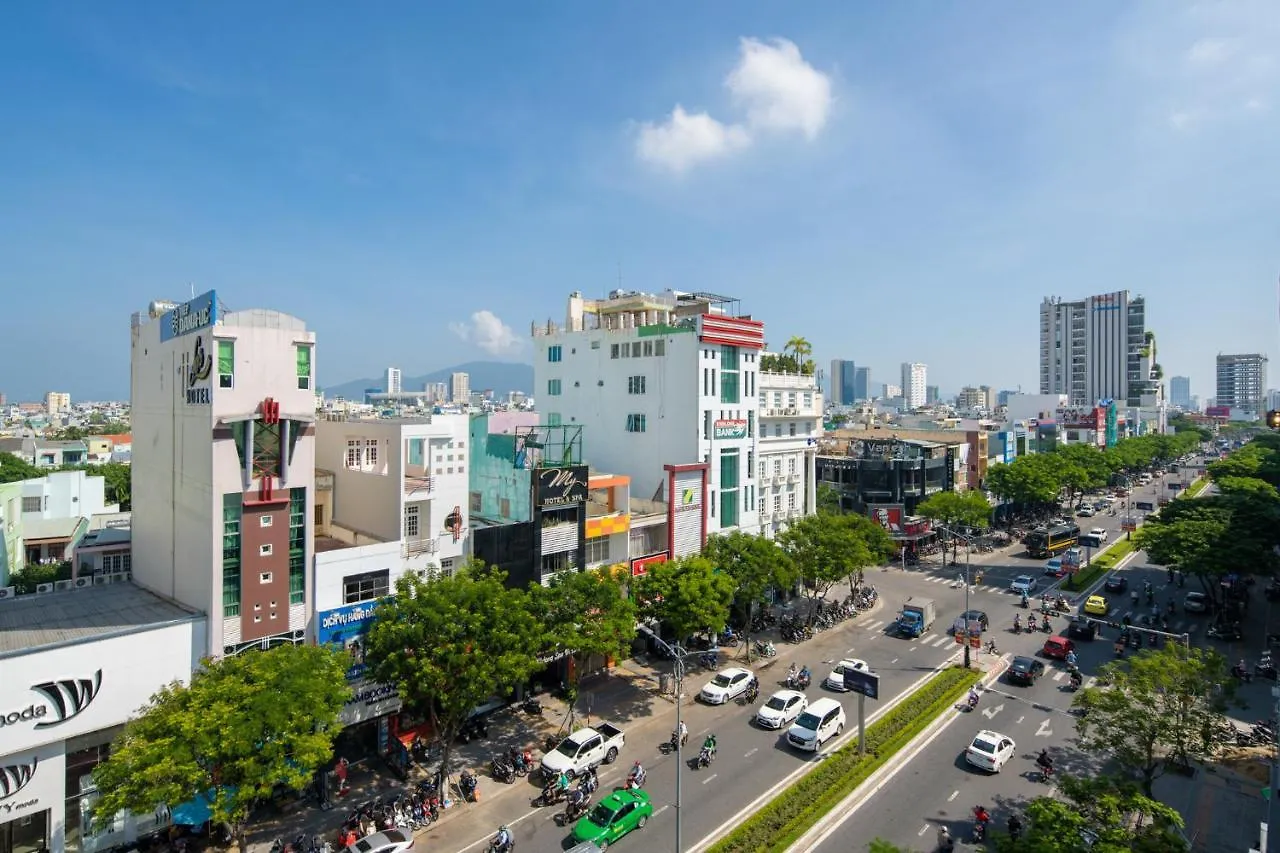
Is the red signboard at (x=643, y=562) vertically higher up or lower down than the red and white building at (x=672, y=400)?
lower down

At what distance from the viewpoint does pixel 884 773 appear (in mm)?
32406

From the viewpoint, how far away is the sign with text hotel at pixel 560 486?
39.4 m

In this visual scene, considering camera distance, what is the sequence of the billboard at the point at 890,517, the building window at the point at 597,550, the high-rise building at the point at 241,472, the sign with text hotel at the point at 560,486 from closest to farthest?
the high-rise building at the point at 241,472, the sign with text hotel at the point at 560,486, the building window at the point at 597,550, the billboard at the point at 890,517

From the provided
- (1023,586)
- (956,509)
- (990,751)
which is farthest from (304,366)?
(956,509)

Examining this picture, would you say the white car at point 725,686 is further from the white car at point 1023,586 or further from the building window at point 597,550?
the white car at point 1023,586

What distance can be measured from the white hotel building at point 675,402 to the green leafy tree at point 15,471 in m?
66.4

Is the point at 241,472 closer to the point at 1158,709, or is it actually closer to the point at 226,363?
the point at 226,363

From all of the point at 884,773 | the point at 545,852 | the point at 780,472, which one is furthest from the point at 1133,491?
the point at 545,852

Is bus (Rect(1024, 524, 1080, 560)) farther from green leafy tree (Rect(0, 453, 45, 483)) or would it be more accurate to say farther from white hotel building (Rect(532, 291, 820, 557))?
green leafy tree (Rect(0, 453, 45, 483))

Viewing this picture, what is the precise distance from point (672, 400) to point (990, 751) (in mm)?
30303

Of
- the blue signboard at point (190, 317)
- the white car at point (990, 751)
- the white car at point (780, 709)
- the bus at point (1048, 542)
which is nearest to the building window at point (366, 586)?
the blue signboard at point (190, 317)

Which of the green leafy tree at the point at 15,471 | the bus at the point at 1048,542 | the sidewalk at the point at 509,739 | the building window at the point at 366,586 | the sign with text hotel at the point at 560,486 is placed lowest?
the sidewalk at the point at 509,739

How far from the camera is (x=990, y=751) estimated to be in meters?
32.7

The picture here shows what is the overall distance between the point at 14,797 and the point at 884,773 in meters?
34.6
